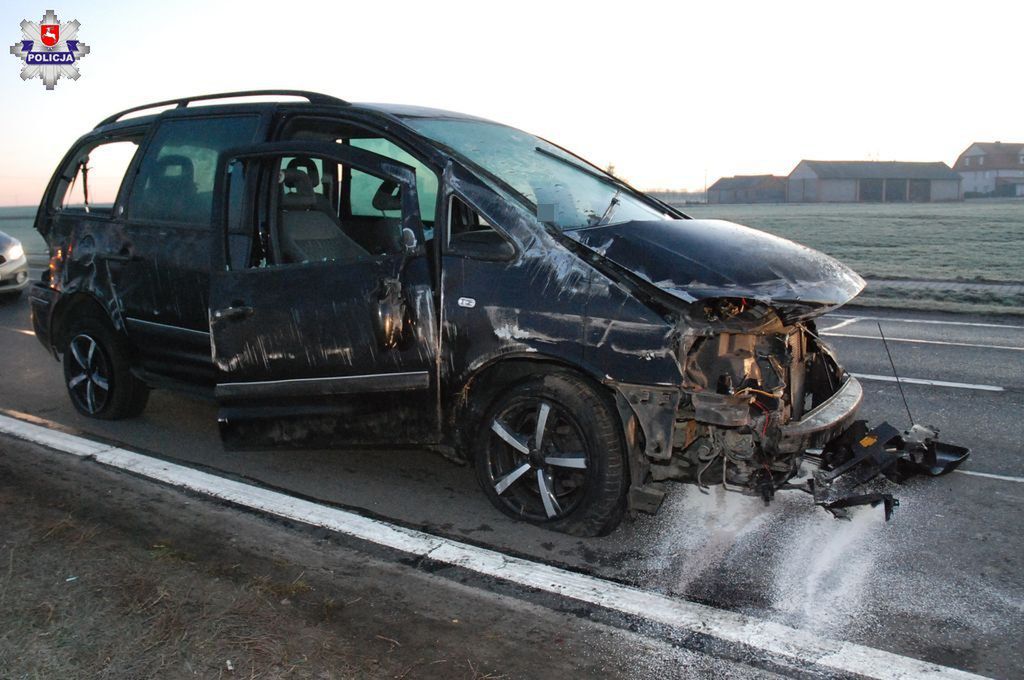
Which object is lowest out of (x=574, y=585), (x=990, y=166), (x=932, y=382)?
(x=574, y=585)

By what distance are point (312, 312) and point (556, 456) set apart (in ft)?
5.04

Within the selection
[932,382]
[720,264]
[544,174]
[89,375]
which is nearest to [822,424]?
[720,264]

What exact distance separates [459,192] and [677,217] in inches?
70.7

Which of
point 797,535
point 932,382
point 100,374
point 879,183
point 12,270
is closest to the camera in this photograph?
point 797,535

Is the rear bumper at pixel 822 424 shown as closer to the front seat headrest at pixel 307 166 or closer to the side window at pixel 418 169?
the side window at pixel 418 169

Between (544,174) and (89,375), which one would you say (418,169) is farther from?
(89,375)

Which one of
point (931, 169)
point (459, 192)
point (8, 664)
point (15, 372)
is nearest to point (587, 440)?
point (459, 192)

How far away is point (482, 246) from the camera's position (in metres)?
4.39

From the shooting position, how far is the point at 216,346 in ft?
16.8

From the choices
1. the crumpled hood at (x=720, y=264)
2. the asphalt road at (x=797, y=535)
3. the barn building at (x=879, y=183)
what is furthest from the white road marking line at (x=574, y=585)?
the barn building at (x=879, y=183)

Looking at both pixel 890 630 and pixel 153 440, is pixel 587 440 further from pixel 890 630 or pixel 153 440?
pixel 153 440

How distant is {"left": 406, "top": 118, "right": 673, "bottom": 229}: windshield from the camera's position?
473 centimetres

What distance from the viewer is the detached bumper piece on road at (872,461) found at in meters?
4.51

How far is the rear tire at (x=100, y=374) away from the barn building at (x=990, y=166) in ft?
363
